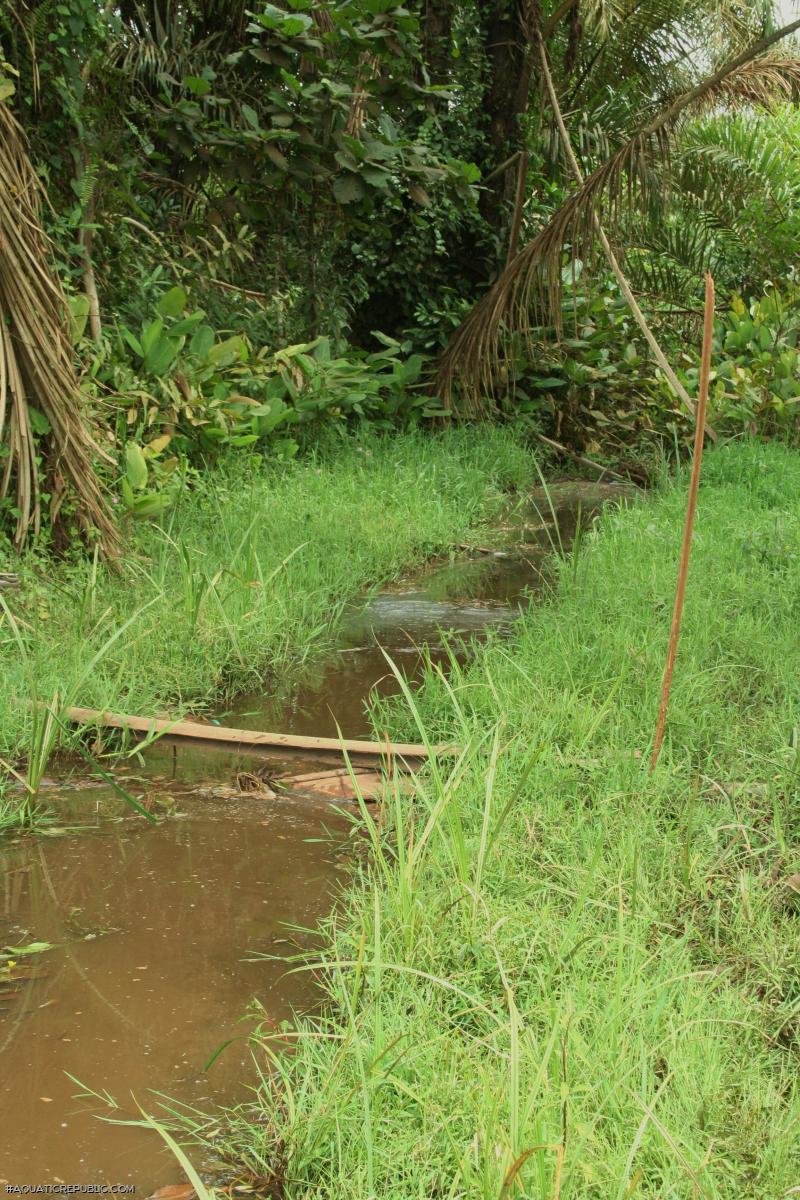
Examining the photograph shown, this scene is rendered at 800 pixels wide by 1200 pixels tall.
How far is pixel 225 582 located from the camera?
4.20m

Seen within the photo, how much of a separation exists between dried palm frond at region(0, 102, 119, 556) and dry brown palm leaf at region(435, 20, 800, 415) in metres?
3.37

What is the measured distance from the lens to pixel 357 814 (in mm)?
2859

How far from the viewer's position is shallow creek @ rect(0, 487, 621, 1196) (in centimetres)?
173

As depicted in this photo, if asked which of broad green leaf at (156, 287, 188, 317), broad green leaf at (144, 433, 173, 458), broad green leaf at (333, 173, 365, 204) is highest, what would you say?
broad green leaf at (333, 173, 365, 204)

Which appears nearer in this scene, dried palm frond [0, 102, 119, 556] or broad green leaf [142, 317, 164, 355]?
dried palm frond [0, 102, 119, 556]

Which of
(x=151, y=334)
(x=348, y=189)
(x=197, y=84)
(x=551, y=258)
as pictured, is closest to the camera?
(x=151, y=334)

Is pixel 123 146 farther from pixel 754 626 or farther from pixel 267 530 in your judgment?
pixel 754 626

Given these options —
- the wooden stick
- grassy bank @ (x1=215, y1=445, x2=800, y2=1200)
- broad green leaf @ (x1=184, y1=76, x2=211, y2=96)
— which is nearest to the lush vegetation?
grassy bank @ (x1=215, y1=445, x2=800, y2=1200)

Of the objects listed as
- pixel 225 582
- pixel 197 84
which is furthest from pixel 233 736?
pixel 197 84

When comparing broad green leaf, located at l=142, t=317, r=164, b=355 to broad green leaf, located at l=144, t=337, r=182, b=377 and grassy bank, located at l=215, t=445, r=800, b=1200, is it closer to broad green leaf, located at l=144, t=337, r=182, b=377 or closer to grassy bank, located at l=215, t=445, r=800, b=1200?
broad green leaf, located at l=144, t=337, r=182, b=377

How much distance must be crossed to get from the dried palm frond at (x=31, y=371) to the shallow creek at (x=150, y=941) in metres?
1.21

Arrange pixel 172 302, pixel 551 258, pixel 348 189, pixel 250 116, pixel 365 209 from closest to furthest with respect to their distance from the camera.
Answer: pixel 172 302 < pixel 250 116 < pixel 348 189 < pixel 365 209 < pixel 551 258

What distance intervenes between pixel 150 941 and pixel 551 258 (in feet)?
17.9

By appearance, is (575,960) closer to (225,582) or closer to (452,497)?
(225,582)
